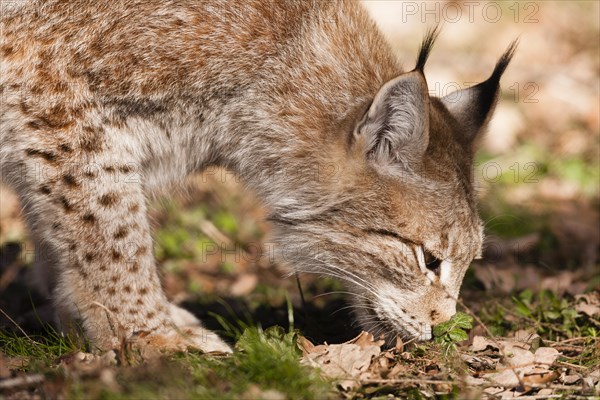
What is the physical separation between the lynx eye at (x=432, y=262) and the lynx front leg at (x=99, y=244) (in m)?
1.38

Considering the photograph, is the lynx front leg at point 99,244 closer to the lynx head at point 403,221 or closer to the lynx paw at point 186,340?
the lynx paw at point 186,340

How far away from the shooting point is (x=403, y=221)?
5062 millimetres

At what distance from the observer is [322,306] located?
6.34m

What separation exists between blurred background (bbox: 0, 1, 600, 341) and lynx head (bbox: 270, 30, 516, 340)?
584mm

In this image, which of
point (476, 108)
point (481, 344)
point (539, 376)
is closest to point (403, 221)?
point (481, 344)

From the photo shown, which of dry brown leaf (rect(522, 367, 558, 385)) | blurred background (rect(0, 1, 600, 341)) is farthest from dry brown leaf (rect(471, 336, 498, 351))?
blurred background (rect(0, 1, 600, 341))

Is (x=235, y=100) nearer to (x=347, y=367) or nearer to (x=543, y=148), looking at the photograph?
(x=347, y=367)

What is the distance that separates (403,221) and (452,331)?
733 millimetres

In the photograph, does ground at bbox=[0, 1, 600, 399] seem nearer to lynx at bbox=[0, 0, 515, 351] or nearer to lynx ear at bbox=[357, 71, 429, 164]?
lynx at bbox=[0, 0, 515, 351]

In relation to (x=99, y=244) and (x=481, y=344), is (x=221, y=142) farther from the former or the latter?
(x=481, y=344)

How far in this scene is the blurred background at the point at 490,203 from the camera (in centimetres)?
647

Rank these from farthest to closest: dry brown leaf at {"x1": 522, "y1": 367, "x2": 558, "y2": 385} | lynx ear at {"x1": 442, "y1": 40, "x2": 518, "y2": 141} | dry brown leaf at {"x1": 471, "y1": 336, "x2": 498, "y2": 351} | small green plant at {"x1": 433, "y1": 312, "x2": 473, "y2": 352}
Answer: lynx ear at {"x1": 442, "y1": 40, "x2": 518, "y2": 141} → dry brown leaf at {"x1": 471, "y1": 336, "x2": 498, "y2": 351} → small green plant at {"x1": 433, "y1": 312, "x2": 473, "y2": 352} → dry brown leaf at {"x1": 522, "y1": 367, "x2": 558, "y2": 385}

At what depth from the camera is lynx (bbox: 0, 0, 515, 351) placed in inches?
194

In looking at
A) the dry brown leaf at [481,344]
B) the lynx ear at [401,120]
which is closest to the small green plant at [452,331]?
the dry brown leaf at [481,344]
